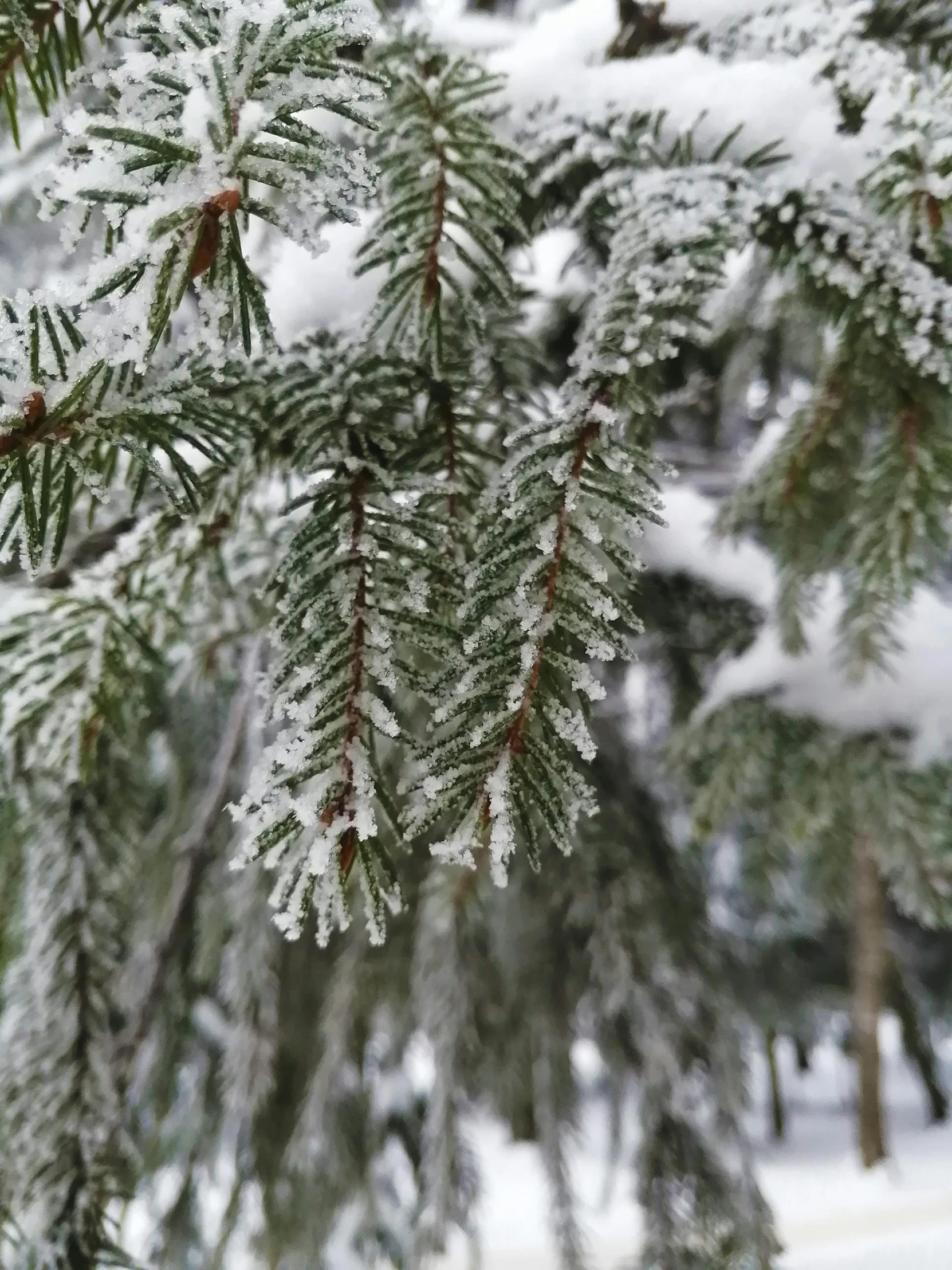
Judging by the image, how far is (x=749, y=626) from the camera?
82cm

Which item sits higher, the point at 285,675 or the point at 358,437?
the point at 358,437

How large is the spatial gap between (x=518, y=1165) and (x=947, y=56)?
200 inches

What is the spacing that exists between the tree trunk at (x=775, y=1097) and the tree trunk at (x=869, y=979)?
2.42ft

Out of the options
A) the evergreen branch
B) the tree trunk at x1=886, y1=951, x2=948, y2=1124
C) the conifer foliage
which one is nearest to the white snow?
the conifer foliage

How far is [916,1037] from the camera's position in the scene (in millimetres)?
4500

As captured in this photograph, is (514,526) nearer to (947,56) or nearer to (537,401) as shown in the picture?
(537,401)

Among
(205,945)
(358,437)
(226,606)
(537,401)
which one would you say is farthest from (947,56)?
(205,945)

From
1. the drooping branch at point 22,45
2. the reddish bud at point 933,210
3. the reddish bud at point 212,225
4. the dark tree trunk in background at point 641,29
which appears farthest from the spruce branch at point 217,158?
the dark tree trunk in background at point 641,29

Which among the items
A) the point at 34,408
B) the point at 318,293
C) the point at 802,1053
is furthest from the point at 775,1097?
the point at 34,408

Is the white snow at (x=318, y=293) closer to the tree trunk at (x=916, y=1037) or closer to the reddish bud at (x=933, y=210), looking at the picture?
the reddish bud at (x=933, y=210)

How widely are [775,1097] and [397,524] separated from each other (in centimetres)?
556

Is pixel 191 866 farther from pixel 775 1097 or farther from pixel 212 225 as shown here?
pixel 775 1097

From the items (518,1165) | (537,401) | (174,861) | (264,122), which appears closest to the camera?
(264,122)

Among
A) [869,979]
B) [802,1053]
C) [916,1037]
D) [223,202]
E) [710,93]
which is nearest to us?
[223,202]
